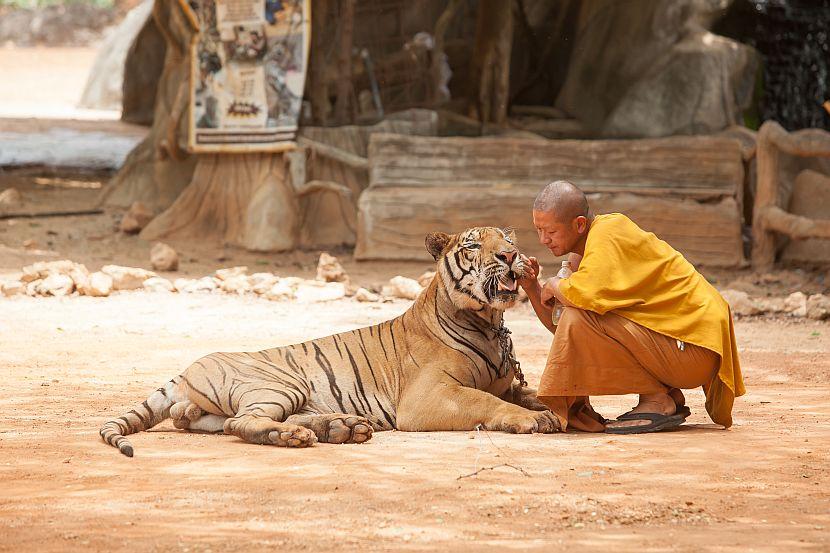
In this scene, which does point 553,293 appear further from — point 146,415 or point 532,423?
point 146,415

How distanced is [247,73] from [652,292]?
871cm

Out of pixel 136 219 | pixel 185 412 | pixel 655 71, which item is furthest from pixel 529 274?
pixel 655 71

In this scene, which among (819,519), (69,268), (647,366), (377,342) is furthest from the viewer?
(69,268)

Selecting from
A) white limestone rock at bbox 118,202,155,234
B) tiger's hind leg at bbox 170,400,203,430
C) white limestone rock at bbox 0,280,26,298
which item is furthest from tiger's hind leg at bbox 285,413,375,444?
white limestone rock at bbox 118,202,155,234

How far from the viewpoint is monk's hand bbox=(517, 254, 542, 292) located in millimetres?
5953

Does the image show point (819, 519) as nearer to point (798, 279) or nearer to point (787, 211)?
point (798, 279)

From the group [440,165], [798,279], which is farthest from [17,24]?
[798,279]

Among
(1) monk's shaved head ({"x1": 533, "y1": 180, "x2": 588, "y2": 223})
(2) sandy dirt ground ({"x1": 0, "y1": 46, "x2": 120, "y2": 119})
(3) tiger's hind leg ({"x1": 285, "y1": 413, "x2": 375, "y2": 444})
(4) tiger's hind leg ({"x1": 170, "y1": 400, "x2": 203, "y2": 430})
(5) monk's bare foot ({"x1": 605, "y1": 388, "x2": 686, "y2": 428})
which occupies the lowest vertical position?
(2) sandy dirt ground ({"x1": 0, "y1": 46, "x2": 120, "y2": 119})

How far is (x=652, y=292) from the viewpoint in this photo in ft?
19.0

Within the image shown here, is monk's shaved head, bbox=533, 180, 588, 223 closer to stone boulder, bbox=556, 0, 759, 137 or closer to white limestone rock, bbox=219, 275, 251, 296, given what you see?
white limestone rock, bbox=219, 275, 251, 296

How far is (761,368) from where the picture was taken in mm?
8227

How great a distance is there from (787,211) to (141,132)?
43.6 ft

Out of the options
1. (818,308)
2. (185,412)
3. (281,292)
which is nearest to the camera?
(185,412)

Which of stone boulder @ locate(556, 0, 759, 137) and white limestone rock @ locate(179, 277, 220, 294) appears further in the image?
stone boulder @ locate(556, 0, 759, 137)
